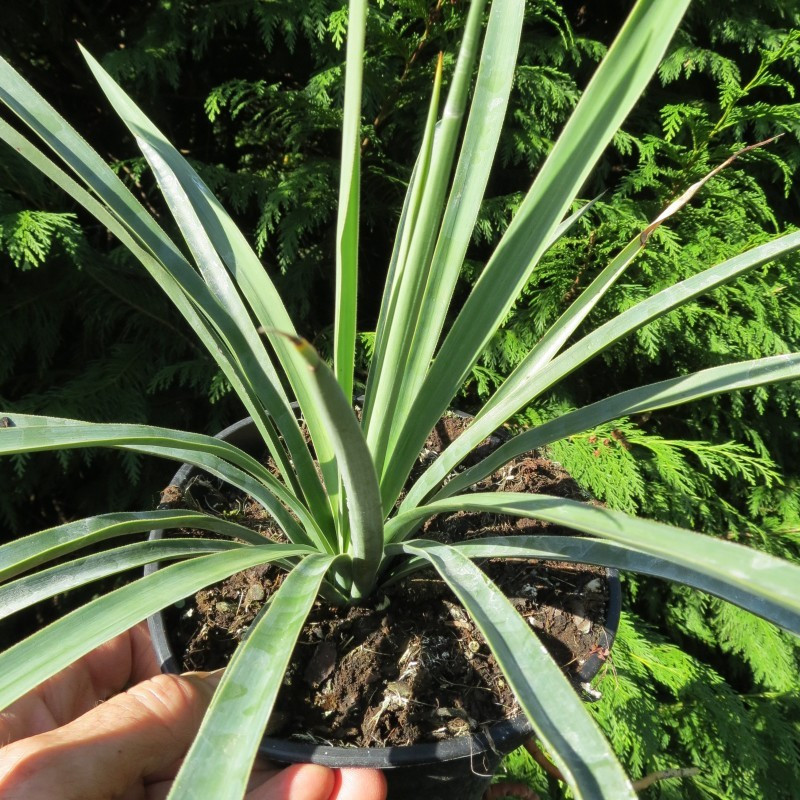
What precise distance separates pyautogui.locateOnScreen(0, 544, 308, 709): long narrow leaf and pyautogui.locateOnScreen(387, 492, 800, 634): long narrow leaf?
26 cm

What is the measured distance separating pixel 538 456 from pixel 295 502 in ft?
1.46

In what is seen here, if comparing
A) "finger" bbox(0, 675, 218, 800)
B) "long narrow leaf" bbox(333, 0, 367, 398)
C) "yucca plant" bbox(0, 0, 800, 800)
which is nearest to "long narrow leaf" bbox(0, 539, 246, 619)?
"yucca plant" bbox(0, 0, 800, 800)

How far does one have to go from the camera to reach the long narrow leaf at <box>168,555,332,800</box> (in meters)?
0.40

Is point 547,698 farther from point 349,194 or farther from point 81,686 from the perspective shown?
point 81,686

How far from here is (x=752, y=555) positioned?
355 mm

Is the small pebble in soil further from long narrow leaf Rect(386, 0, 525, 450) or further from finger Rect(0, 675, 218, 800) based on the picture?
long narrow leaf Rect(386, 0, 525, 450)

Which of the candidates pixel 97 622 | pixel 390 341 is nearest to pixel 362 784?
pixel 97 622

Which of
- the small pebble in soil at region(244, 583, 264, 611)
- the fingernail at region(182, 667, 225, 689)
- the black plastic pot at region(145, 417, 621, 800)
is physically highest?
the small pebble in soil at region(244, 583, 264, 611)

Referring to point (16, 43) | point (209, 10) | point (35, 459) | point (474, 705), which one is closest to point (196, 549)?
point (474, 705)

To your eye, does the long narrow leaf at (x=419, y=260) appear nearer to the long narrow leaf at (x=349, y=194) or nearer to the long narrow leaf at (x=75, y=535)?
the long narrow leaf at (x=349, y=194)

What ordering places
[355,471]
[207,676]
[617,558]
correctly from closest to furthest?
[355,471] < [617,558] < [207,676]

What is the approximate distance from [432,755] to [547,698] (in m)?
0.22

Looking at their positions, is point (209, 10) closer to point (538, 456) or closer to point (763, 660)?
point (538, 456)

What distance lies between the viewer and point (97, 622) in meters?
0.50
